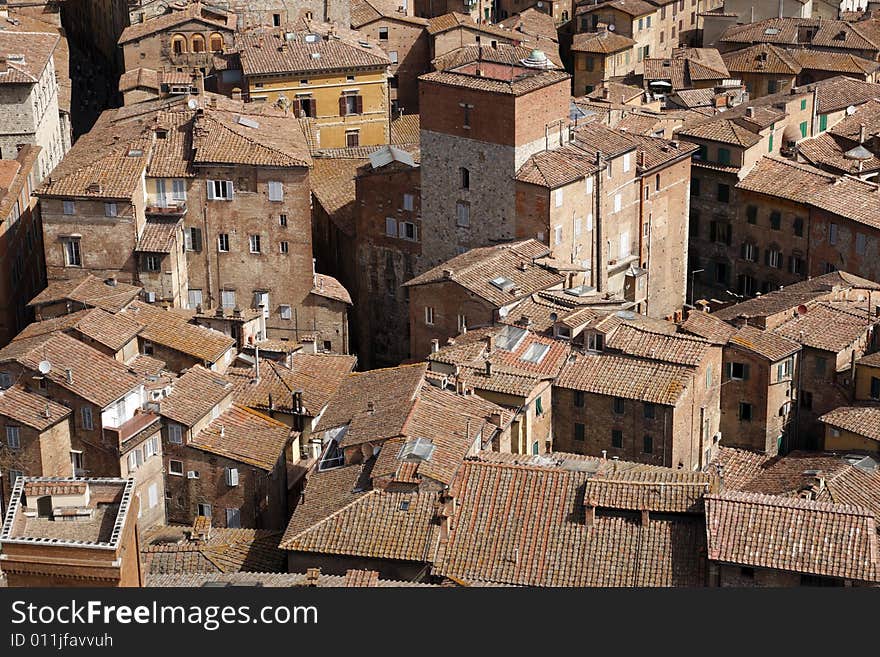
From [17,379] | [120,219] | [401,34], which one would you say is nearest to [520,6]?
[401,34]

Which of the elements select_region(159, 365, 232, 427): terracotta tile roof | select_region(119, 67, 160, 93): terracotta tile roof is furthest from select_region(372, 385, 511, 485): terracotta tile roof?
select_region(119, 67, 160, 93): terracotta tile roof

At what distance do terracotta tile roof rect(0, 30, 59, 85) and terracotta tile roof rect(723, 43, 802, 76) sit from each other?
46857 mm

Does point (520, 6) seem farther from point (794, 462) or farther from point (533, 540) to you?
point (533, 540)

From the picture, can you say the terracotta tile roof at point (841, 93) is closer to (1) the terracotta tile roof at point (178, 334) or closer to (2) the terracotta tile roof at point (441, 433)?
(1) the terracotta tile roof at point (178, 334)

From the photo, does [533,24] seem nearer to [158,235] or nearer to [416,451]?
[158,235]

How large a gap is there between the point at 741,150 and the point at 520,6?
45071 mm

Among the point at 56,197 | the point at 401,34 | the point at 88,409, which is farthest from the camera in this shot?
the point at 401,34

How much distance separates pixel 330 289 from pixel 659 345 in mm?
20808

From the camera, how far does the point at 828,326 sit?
277 feet

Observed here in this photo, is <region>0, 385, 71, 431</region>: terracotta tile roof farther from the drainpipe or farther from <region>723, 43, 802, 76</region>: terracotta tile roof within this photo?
<region>723, 43, 802, 76</region>: terracotta tile roof

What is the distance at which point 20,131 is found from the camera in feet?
329

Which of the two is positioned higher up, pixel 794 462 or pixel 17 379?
pixel 17 379

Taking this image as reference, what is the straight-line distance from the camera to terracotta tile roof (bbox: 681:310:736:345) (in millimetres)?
80688

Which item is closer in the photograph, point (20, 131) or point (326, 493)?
point (326, 493)
